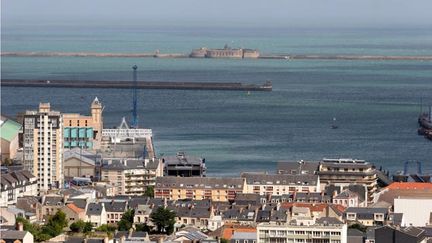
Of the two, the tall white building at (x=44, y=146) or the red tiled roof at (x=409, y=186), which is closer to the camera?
the red tiled roof at (x=409, y=186)

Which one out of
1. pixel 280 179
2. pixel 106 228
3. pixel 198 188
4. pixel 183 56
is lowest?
pixel 106 228

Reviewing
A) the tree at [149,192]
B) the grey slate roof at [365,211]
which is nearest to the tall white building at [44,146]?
the tree at [149,192]

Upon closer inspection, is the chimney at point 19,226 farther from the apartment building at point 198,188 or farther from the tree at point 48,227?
the apartment building at point 198,188

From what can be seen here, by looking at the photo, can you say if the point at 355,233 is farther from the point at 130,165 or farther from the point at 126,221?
the point at 130,165

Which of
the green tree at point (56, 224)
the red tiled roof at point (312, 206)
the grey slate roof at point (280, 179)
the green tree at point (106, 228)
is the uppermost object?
the grey slate roof at point (280, 179)

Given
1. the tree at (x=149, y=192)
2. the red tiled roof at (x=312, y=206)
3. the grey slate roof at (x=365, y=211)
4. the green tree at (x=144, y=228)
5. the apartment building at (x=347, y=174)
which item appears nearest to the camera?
the green tree at (x=144, y=228)

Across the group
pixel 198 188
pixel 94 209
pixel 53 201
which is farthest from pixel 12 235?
pixel 198 188

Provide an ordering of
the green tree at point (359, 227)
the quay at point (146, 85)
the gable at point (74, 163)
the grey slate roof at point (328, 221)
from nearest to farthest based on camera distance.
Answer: the grey slate roof at point (328, 221), the green tree at point (359, 227), the gable at point (74, 163), the quay at point (146, 85)
